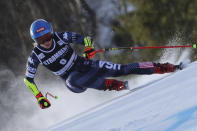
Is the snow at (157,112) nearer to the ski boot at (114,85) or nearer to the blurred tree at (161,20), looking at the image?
the ski boot at (114,85)

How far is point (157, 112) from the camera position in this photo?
3439 mm

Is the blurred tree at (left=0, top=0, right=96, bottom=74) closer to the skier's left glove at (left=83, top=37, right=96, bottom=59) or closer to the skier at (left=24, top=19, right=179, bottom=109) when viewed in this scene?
the skier at (left=24, top=19, right=179, bottom=109)

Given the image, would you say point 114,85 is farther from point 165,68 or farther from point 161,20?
point 161,20

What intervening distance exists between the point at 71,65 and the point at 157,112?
277 cm

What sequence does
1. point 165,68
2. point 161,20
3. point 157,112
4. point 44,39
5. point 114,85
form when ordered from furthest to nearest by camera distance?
point 161,20, point 114,85, point 44,39, point 165,68, point 157,112

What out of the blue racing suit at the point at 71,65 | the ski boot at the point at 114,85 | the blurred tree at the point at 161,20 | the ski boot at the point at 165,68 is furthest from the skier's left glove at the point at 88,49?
the blurred tree at the point at 161,20

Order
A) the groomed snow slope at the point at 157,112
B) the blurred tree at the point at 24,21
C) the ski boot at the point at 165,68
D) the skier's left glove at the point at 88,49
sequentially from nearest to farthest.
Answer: the groomed snow slope at the point at 157,112 → the ski boot at the point at 165,68 → the skier's left glove at the point at 88,49 → the blurred tree at the point at 24,21

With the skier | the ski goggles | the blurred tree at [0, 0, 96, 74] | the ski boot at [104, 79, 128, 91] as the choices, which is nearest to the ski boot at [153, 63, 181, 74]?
the skier

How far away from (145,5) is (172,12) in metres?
1.41

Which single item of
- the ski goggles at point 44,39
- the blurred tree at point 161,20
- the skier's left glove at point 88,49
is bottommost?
the blurred tree at point 161,20

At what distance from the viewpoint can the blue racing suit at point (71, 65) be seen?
5.89 meters

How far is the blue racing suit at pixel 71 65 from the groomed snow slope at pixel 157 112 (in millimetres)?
1177

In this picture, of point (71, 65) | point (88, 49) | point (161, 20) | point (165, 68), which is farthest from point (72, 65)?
point (161, 20)

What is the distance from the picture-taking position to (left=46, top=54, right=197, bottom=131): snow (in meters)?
3.08
